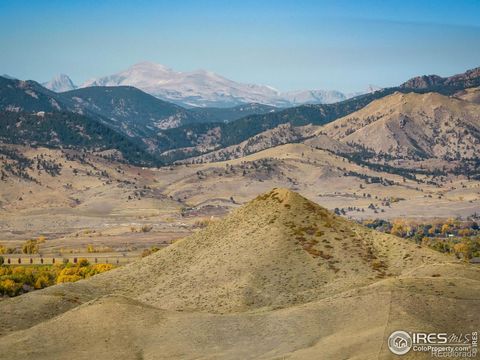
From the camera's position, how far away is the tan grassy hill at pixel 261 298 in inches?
3819

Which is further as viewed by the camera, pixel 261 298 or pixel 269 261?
pixel 269 261

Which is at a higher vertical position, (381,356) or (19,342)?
(381,356)

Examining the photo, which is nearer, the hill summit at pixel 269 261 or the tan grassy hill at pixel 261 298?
the tan grassy hill at pixel 261 298

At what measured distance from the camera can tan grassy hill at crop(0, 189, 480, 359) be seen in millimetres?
97000

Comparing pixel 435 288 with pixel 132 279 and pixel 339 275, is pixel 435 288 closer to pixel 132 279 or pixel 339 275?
pixel 339 275

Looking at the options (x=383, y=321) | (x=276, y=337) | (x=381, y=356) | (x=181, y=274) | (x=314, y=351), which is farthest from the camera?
(x=181, y=274)

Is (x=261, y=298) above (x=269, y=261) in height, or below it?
below

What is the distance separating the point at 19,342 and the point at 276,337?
36.8 meters

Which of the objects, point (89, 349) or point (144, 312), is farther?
point (144, 312)

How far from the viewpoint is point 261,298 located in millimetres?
135500

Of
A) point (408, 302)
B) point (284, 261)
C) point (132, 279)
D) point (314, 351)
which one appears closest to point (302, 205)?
point (284, 261)

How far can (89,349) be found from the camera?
10338 cm

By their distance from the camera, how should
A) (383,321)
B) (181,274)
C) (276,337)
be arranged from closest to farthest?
(383,321) → (276,337) → (181,274)

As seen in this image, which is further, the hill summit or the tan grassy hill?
the hill summit
